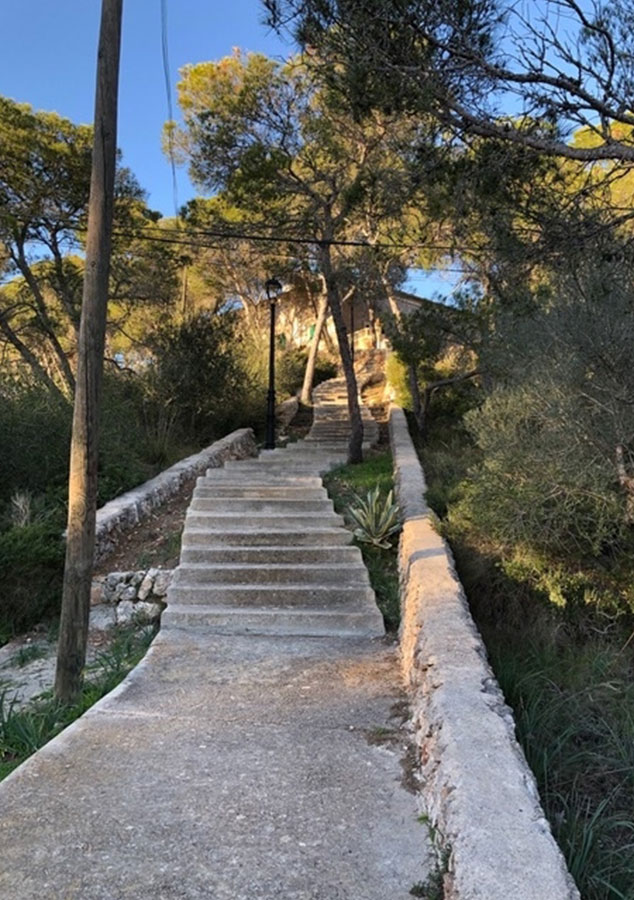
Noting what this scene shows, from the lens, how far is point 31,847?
85.0 inches

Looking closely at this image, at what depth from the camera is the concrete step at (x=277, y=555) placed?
5.61m

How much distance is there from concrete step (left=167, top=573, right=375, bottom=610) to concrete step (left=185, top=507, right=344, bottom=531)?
1.10 meters

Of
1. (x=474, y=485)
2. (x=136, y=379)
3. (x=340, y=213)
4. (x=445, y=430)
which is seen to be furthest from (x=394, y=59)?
(x=445, y=430)

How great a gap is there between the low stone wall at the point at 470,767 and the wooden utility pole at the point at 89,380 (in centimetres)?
200

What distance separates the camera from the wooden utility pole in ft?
12.3

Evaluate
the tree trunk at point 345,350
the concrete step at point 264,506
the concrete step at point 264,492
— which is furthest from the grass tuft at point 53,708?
the tree trunk at point 345,350

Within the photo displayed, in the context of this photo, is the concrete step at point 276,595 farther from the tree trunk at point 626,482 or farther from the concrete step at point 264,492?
the tree trunk at point 626,482

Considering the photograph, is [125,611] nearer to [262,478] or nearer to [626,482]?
[262,478]

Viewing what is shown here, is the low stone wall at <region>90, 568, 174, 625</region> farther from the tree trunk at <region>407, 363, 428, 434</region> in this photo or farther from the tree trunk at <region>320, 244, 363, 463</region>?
the tree trunk at <region>407, 363, 428, 434</region>

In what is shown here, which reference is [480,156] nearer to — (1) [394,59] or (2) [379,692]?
(1) [394,59]

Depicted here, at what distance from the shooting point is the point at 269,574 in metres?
5.40

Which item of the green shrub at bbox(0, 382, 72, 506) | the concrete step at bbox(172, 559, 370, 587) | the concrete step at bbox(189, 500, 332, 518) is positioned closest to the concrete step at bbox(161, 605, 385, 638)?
the concrete step at bbox(172, 559, 370, 587)

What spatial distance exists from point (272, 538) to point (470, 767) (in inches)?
153

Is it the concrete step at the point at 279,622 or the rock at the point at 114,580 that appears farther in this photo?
the rock at the point at 114,580
